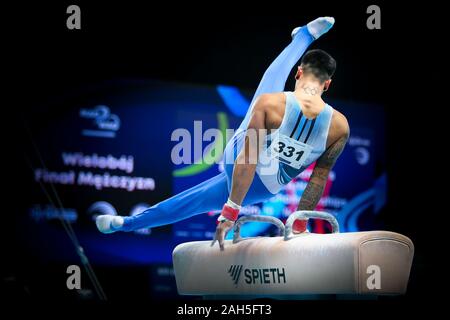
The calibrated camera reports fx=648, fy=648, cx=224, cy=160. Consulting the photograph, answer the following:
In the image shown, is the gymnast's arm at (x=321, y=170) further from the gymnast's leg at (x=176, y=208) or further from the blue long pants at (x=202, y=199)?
the gymnast's leg at (x=176, y=208)

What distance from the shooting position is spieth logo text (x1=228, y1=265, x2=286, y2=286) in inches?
164

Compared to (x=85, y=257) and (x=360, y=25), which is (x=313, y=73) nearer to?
(x=360, y=25)

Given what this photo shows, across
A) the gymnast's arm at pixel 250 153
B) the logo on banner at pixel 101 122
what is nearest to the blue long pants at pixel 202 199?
the gymnast's arm at pixel 250 153

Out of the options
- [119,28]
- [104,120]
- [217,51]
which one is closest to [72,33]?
[119,28]

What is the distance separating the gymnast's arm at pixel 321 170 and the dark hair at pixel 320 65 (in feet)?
1.10

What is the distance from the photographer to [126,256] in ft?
25.2

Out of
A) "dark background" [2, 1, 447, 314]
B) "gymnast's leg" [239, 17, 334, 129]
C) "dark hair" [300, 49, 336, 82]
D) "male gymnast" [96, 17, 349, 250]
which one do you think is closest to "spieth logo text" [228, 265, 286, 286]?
"male gymnast" [96, 17, 349, 250]

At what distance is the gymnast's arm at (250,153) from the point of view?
4.34 meters

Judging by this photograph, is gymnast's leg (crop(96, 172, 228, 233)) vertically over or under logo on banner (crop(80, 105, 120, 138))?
under

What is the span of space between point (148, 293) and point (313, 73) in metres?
4.17

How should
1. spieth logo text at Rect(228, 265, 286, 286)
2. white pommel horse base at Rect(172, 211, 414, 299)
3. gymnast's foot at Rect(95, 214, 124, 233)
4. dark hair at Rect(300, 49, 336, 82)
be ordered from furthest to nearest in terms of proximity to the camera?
gymnast's foot at Rect(95, 214, 124, 233) → dark hair at Rect(300, 49, 336, 82) → spieth logo text at Rect(228, 265, 286, 286) → white pommel horse base at Rect(172, 211, 414, 299)

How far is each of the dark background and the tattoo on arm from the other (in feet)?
8.36

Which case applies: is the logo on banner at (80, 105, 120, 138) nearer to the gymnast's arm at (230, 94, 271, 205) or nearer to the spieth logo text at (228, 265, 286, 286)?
the gymnast's arm at (230, 94, 271, 205)

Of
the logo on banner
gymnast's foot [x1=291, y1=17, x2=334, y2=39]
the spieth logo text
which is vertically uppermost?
gymnast's foot [x1=291, y1=17, x2=334, y2=39]
